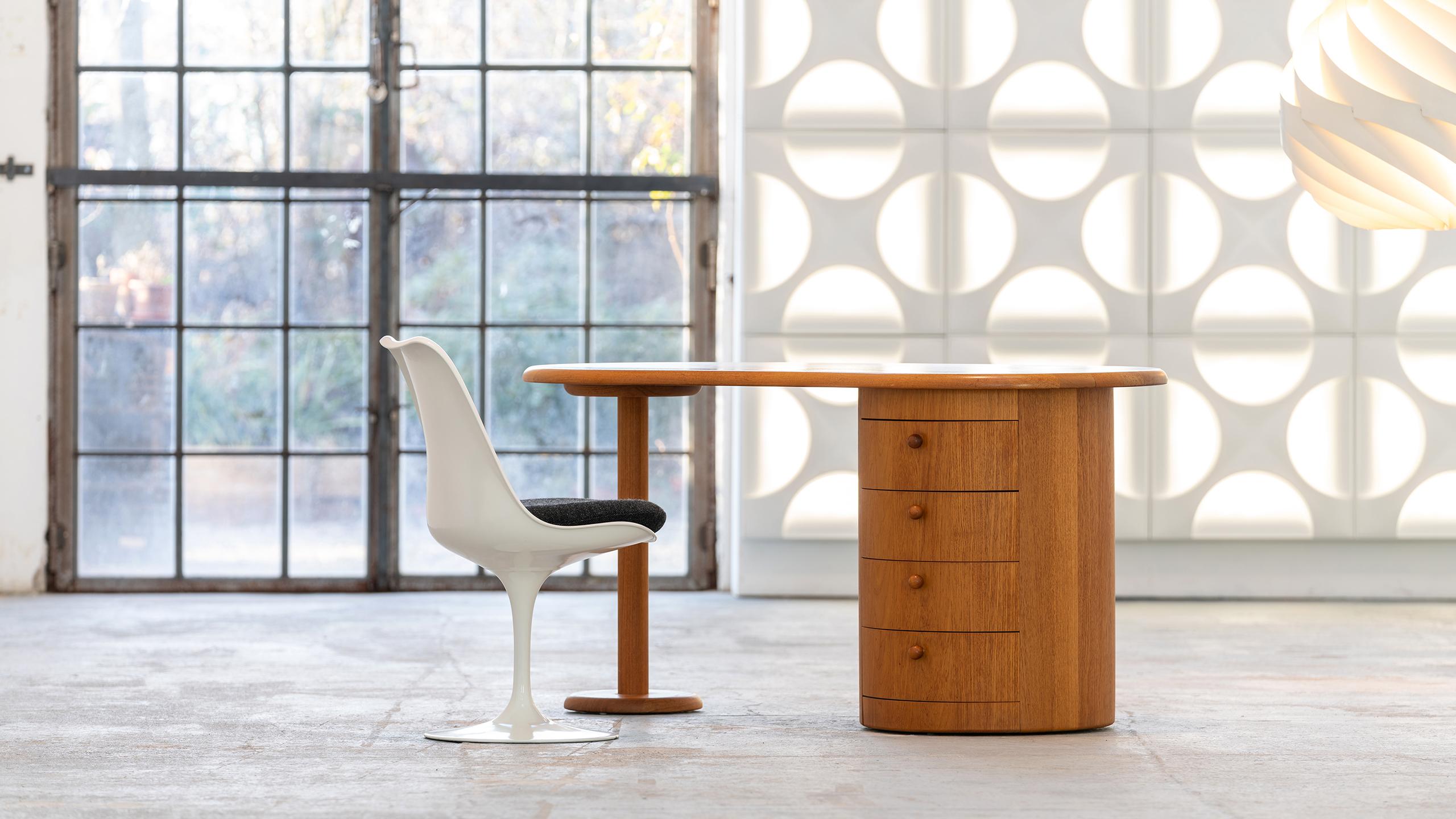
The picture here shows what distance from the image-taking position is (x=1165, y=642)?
450 centimetres

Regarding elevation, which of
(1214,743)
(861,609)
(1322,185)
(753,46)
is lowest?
(1214,743)

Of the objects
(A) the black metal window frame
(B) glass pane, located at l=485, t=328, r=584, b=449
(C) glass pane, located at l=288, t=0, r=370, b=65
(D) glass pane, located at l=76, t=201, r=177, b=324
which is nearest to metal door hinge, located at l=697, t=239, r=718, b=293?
(A) the black metal window frame

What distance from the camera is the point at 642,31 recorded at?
18.5 ft

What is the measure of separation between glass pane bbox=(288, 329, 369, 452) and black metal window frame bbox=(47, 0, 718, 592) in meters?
0.03

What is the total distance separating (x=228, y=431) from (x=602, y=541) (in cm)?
305

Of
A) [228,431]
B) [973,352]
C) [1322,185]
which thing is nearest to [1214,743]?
[1322,185]

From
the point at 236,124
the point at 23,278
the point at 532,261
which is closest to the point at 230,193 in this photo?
the point at 236,124

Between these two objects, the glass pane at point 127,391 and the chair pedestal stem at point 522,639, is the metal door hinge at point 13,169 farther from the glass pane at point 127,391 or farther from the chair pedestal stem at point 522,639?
the chair pedestal stem at point 522,639

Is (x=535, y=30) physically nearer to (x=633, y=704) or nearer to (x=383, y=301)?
(x=383, y=301)

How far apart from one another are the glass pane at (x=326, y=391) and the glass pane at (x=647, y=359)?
885 mm

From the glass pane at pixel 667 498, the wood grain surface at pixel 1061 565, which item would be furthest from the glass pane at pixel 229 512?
→ the wood grain surface at pixel 1061 565

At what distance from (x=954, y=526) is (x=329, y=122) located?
3.42 meters

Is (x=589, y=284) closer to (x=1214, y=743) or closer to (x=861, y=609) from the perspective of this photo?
(x=861, y=609)

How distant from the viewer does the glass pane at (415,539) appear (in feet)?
18.5
